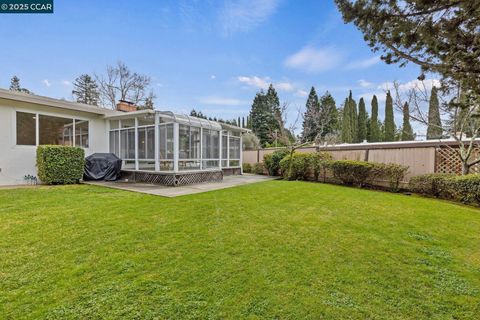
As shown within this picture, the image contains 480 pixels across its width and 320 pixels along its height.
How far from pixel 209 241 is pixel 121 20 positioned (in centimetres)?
1095

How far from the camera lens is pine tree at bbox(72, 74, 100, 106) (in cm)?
2789

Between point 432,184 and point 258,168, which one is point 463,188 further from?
point 258,168

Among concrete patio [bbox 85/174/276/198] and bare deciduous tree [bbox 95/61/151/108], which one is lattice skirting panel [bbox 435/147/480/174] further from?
bare deciduous tree [bbox 95/61/151/108]

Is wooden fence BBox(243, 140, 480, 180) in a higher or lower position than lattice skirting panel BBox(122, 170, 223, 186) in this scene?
higher

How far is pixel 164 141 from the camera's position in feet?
29.9

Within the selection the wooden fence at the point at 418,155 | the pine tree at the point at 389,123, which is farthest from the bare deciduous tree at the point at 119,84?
the pine tree at the point at 389,123

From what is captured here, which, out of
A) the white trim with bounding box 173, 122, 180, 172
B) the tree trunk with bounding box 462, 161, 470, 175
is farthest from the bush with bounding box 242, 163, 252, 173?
the tree trunk with bounding box 462, 161, 470, 175

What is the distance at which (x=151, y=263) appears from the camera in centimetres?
285

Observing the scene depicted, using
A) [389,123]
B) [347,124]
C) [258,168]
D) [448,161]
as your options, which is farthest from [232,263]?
[389,123]

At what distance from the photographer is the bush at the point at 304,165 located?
36.2 ft

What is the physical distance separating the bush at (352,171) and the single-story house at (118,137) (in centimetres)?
546

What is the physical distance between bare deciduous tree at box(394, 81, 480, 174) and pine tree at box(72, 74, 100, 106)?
30215mm

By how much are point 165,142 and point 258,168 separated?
7232mm

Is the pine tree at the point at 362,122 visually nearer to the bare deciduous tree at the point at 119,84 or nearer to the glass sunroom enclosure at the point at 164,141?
the glass sunroom enclosure at the point at 164,141
